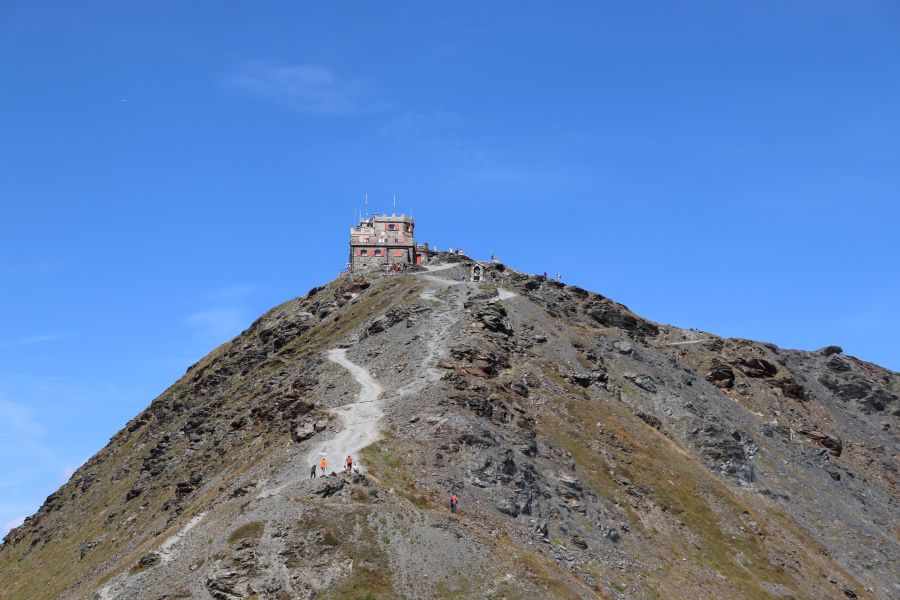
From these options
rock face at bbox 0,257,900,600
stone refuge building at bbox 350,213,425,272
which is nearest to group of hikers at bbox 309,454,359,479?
rock face at bbox 0,257,900,600

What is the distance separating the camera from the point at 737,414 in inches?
5285

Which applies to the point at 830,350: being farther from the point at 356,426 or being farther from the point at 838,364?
the point at 356,426

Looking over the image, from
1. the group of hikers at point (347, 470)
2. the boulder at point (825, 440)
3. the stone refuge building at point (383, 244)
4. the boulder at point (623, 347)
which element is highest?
the stone refuge building at point (383, 244)

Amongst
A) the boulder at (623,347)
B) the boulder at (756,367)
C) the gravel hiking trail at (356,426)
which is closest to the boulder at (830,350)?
the boulder at (756,367)

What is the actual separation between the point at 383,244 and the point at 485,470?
107 metres

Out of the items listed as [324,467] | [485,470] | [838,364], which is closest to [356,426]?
[324,467]

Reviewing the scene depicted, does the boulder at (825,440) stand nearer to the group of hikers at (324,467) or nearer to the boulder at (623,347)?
the boulder at (623,347)

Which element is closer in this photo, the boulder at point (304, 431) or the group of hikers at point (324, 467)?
the group of hikers at point (324, 467)

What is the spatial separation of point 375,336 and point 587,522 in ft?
152

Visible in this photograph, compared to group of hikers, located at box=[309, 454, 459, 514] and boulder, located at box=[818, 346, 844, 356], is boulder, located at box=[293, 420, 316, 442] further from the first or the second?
boulder, located at box=[818, 346, 844, 356]

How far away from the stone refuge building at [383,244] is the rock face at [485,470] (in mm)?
19039

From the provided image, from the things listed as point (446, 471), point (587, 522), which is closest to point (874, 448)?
point (587, 522)

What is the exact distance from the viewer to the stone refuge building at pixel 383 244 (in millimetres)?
189500

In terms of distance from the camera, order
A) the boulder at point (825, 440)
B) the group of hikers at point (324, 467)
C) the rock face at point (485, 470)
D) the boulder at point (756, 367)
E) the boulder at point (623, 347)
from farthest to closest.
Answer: the boulder at point (756, 367)
the boulder at point (825, 440)
the boulder at point (623, 347)
the group of hikers at point (324, 467)
the rock face at point (485, 470)
